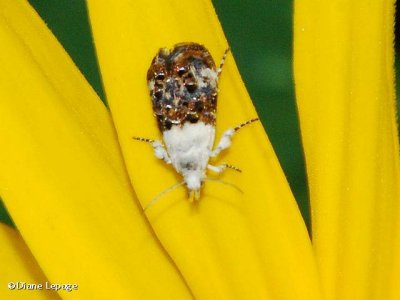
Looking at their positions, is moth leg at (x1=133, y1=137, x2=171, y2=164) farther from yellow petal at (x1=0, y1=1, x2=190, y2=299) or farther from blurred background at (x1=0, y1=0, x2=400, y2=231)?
blurred background at (x1=0, y1=0, x2=400, y2=231)

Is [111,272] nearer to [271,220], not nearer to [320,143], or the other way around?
[271,220]

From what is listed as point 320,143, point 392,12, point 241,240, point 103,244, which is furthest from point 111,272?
point 392,12

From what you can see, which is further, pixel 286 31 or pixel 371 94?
pixel 286 31

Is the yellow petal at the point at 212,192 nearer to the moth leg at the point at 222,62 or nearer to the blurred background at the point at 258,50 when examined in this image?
the moth leg at the point at 222,62

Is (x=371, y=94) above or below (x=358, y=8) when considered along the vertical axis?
below

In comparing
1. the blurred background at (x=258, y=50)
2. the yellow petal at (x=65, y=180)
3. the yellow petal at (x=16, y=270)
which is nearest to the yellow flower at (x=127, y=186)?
the yellow petal at (x=65, y=180)

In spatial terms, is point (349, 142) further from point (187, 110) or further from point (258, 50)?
point (258, 50)

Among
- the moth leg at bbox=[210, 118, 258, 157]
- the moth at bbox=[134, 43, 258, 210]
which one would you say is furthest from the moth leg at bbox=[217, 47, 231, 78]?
the moth leg at bbox=[210, 118, 258, 157]
